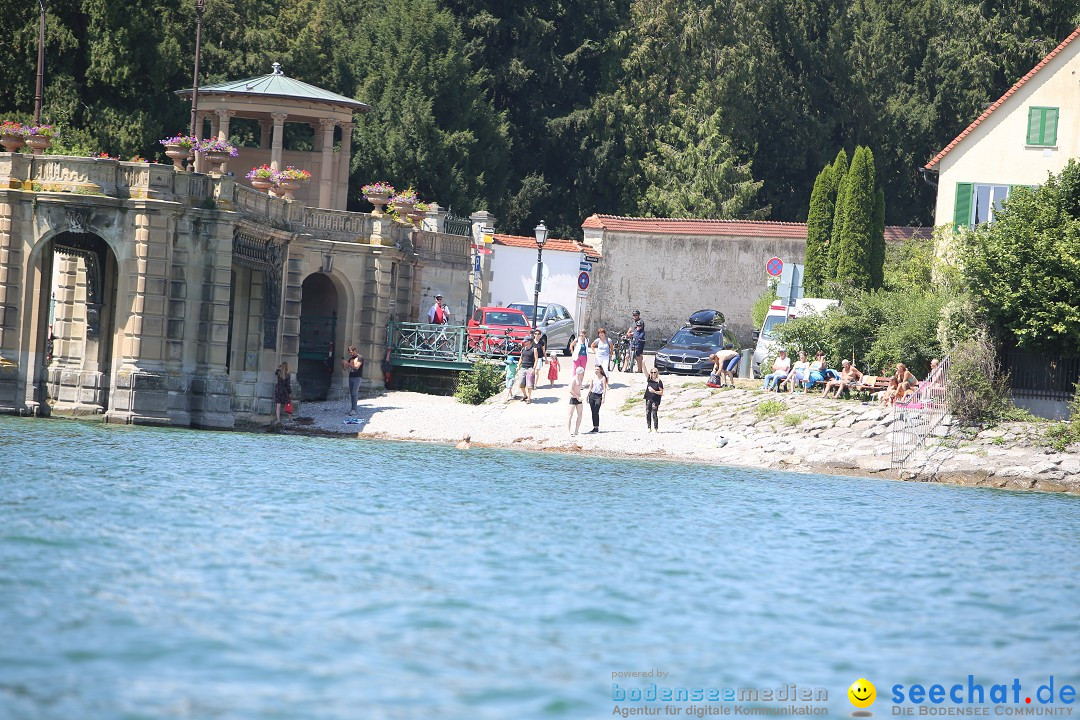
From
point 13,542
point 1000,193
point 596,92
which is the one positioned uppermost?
point 596,92

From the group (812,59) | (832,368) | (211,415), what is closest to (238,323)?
(211,415)

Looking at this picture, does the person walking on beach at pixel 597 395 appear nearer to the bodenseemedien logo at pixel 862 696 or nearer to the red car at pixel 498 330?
the red car at pixel 498 330

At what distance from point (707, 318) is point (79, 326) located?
20.2m

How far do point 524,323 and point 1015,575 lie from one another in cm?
2452

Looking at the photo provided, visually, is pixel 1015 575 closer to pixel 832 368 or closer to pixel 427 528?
pixel 427 528

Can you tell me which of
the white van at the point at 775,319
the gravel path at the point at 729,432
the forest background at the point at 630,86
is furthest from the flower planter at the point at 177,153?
the forest background at the point at 630,86

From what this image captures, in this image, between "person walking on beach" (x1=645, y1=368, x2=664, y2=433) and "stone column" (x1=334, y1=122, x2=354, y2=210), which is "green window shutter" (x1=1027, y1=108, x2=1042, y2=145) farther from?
"stone column" (x1=334, y1=122, x2=354, y2=210)

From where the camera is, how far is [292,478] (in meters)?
25.0

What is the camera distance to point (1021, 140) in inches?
1647

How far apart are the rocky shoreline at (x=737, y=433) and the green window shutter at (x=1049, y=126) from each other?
40.5 feet

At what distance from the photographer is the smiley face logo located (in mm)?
12531

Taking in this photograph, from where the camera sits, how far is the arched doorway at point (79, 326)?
32.2 metres

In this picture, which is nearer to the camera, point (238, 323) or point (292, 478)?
point (292, 478)

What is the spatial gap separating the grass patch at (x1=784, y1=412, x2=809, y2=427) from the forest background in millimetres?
27989
